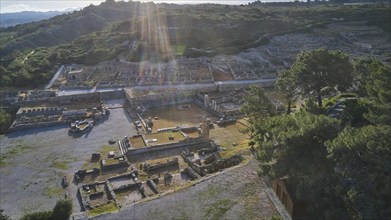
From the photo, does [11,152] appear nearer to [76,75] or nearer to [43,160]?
[43,160]

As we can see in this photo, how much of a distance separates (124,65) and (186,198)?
38441 millimetres

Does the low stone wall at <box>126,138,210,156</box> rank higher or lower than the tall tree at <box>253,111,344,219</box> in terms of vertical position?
lower

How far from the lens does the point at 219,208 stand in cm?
1817

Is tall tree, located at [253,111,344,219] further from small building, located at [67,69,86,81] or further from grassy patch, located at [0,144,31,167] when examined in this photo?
small building, located at [67,69,86,81]

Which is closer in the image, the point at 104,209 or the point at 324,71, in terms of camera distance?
the point at 104,209

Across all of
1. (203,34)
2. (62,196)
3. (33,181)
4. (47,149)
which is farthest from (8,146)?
(203,34)

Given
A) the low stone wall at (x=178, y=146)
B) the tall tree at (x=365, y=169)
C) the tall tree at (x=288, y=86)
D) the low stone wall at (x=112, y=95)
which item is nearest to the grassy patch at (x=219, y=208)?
the tall tree at (x=365, y=169)

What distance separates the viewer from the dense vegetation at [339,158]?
12.5 metres

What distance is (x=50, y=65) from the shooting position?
55781 mm

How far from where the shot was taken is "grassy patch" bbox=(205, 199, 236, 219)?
17.7 meters

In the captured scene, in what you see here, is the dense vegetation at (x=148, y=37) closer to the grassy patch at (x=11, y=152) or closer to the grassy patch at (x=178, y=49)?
the grassy patch at (x=178, y=49)

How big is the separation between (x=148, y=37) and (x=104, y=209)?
173 ft

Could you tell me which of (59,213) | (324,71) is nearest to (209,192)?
(59,213)

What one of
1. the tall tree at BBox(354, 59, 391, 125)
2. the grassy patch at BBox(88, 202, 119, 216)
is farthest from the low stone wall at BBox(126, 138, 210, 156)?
the tall tree at BBox(354, 59, 391, 125)
